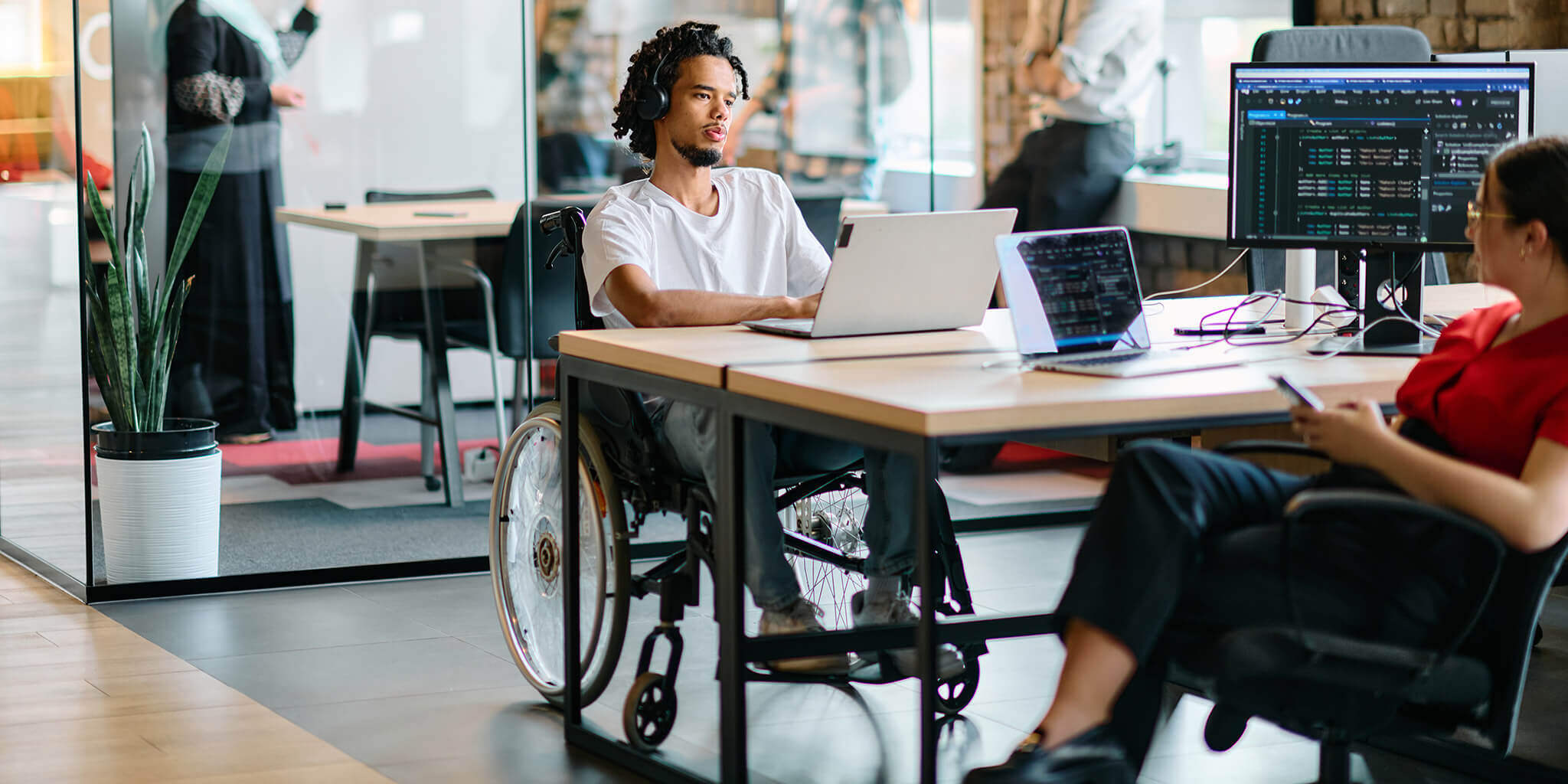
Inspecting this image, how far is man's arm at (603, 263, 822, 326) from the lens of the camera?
3.19 metres

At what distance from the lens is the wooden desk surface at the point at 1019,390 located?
2.29 metres

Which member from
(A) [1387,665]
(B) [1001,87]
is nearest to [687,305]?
(A) [1387,665]

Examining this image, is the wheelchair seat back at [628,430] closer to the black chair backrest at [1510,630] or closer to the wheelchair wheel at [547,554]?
the wheelchair wheel at [547,554]

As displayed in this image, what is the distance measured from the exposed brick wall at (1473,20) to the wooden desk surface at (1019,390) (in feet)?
7.96

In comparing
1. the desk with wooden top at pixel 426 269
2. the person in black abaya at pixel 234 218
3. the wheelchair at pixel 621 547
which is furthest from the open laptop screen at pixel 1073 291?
the person in black abaya at pixel 234 218

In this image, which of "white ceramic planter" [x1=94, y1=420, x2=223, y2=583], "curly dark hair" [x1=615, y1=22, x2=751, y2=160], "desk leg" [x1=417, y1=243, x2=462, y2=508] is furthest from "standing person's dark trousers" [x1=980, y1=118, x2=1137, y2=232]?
"white ceramic planter" [x1=94, y1=420, x2=223, y2=583]

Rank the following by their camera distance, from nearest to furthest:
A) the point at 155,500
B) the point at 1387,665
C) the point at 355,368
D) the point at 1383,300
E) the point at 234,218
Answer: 1. the point at 1387,665
2. the point at 1383,300
3. the point at 155,500
4. the point at 234,218
5. the point at 355,368

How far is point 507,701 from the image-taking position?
3480mm

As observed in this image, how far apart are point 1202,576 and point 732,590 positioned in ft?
2.29

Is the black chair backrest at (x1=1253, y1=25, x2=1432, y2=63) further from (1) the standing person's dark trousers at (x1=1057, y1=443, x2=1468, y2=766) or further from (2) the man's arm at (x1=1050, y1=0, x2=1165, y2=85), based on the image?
(1) the standing person's dark trousers at (x1=1057, y1=443, x2=1468, y2=766)

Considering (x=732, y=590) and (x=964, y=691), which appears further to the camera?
(x=964, y=691)

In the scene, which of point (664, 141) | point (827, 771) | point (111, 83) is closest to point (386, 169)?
A: point (111, 83)

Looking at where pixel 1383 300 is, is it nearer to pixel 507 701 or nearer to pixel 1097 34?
pixel 507 701

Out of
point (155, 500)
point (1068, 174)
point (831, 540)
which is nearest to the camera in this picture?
point (831, 540)
